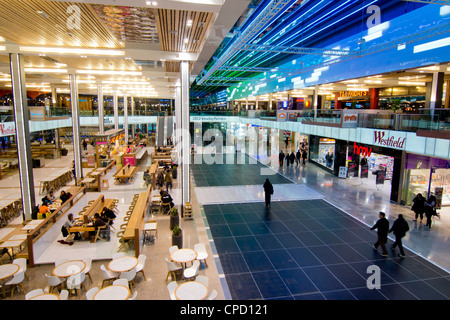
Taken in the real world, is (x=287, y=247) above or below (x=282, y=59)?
below

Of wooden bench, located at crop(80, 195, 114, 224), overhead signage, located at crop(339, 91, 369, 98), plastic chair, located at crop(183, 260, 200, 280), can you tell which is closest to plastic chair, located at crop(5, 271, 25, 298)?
wooden bench, located at crop(80, 195, 114, 224)

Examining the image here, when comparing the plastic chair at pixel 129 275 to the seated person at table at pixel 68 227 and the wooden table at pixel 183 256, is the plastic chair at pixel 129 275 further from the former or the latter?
the seated person at table at pixel 68 227

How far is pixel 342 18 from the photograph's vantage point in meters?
11.9

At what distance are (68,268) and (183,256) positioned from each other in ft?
8.18

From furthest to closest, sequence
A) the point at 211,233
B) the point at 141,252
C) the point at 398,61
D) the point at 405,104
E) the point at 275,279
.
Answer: the point at 405,104 < the point at 398,61 < the point at 211,233 < the point at 141,252 < the point at 275,279

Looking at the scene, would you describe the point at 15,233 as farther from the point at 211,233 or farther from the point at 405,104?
the point at 405,104

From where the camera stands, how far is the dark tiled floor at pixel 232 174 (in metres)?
15.9

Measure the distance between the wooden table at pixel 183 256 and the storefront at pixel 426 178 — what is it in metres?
10.4

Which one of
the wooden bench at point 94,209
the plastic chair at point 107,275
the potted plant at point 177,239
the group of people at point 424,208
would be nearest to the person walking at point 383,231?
the group of people at point 424,208

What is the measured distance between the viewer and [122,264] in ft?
20.3

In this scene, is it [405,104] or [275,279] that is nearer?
[275,279]

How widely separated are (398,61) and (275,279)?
995 cm

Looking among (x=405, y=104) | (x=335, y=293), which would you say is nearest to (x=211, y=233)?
(x=335, y=293)

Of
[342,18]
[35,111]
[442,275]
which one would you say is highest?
[342,18]
